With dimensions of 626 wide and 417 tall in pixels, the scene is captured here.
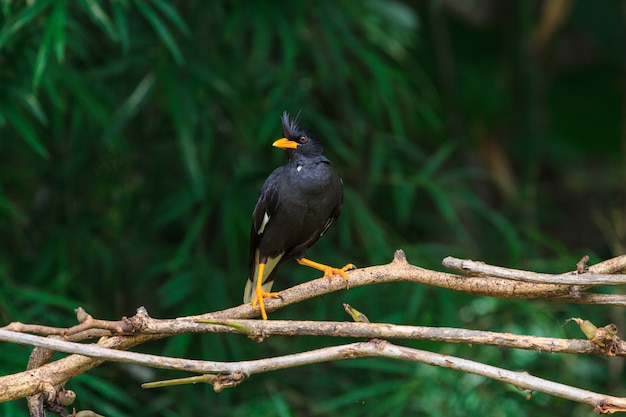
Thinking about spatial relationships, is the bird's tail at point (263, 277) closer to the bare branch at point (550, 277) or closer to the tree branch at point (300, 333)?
the tree branch at point (300, 333)

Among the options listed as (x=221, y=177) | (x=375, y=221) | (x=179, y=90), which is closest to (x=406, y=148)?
(x=375, y=221)

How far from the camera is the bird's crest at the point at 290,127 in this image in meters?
3.29

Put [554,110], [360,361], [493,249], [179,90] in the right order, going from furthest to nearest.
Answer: [554,110], [493,249], [360,361], [179,90]

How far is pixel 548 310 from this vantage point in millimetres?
4422

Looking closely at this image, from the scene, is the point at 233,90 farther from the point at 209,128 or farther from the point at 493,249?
the point at 493,249

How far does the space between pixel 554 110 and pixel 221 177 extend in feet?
9.93

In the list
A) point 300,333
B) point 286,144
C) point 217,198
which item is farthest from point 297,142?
point 300,333

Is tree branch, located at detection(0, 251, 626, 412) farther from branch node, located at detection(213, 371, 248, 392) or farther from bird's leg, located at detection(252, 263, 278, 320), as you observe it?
bird's leg, located at detection(252, 263, 278, 320)

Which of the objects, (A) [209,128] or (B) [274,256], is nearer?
(B) [274,256]

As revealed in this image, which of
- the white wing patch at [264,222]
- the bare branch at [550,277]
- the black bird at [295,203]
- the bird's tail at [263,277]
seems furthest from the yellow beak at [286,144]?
the bare branch at [550,277]

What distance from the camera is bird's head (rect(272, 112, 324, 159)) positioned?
10.5ft

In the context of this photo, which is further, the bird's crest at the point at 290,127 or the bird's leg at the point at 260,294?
the bird's crest at the point at 290,127

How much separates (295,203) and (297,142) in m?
0.26

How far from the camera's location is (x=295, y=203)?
3.11 m
